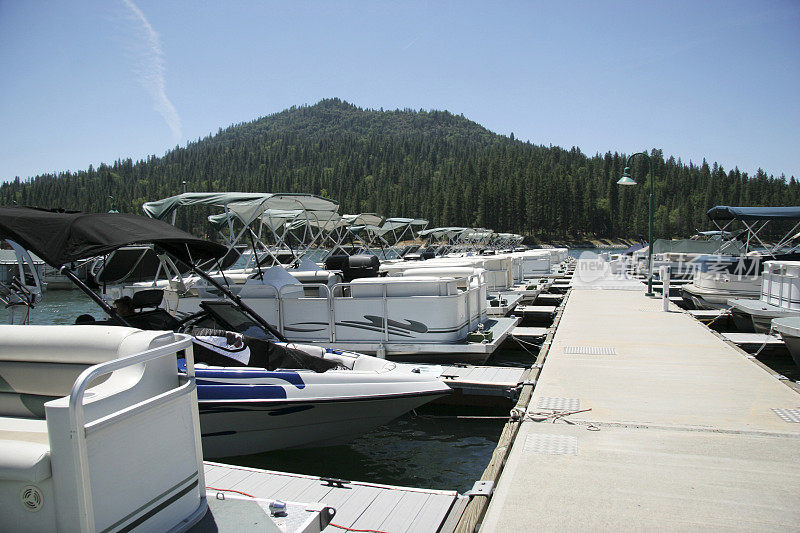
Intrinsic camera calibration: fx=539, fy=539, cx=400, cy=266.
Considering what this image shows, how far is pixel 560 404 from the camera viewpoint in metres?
7.02

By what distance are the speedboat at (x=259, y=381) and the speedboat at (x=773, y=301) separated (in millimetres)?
10020

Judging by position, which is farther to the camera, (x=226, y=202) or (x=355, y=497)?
(x=226, y=202)

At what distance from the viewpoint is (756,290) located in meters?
17.2

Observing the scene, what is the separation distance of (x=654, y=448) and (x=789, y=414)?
7.14 ft

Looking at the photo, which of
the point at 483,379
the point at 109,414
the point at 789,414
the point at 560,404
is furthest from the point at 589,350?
the point at 109,414

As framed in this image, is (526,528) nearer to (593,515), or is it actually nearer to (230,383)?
(593,515)

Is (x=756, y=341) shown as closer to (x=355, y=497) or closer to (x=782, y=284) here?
(x=782, y=284)

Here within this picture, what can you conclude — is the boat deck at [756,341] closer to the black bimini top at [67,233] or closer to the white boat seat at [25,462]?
the black bimini top at [67,233]

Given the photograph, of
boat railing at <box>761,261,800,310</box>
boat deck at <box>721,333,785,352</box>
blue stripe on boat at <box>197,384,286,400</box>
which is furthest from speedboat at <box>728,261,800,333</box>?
blue stripe on boat at <box>197,384,286,400</box>

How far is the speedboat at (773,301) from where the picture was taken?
42.3 ft

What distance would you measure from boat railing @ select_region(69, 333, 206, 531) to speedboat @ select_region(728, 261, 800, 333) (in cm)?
1321

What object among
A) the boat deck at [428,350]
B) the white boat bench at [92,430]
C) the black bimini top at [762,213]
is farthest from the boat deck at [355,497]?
the black bimini top at [762,213]

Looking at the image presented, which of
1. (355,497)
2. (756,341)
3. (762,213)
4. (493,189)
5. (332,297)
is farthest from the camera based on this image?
(493,189)

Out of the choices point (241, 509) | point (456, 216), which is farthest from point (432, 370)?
point (456, 216)
